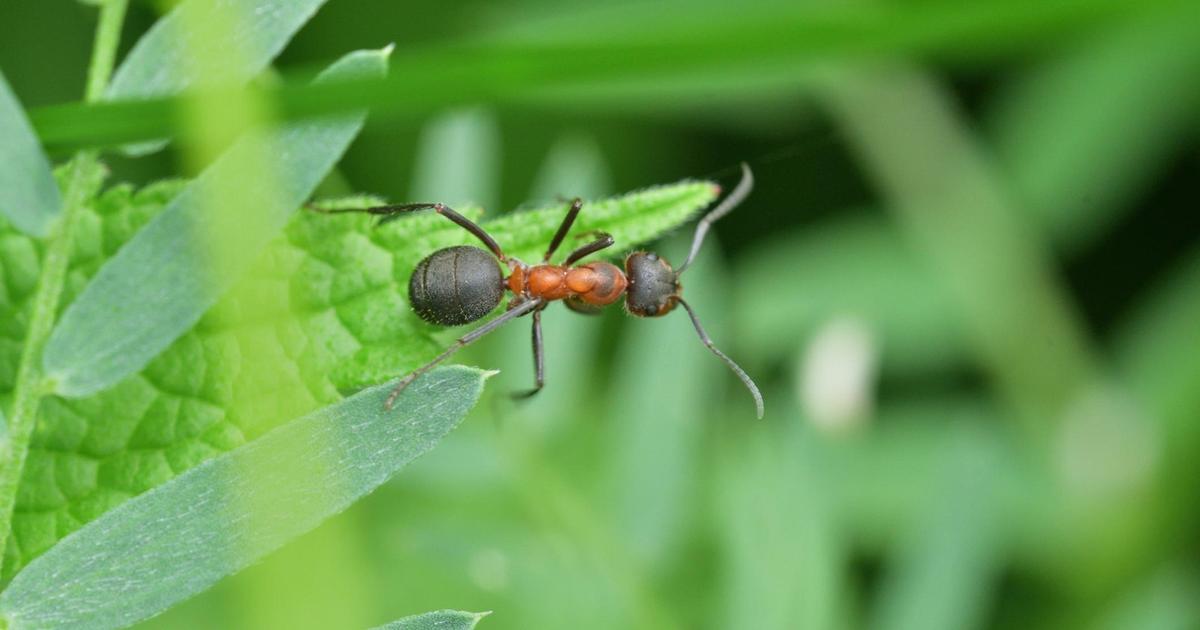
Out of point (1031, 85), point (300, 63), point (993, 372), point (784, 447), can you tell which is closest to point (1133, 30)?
point (1031, 85)

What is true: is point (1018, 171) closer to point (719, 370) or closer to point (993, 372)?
point (993, 372)

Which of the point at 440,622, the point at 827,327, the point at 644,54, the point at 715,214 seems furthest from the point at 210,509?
the point at 827,327

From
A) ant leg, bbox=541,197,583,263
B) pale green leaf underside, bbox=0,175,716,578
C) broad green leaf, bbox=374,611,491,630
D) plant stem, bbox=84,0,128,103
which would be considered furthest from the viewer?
ant leg, bbox=541,197,583,263

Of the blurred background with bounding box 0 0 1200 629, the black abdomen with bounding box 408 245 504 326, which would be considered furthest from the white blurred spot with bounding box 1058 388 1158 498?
the black abdomen with bounding box 408 245 504 326

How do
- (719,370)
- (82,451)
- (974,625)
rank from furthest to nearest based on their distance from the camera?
1. (719,370)
2. (974,625)
3. (82,451)

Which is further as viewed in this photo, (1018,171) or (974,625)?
(1018,171)

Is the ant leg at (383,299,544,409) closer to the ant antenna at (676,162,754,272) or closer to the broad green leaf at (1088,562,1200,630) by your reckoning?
the ant antenna at (676,162,754,272)
